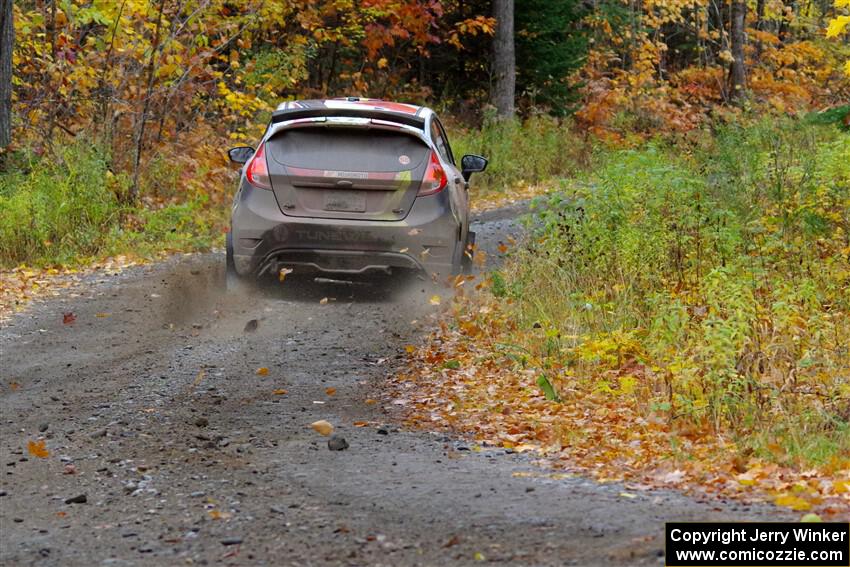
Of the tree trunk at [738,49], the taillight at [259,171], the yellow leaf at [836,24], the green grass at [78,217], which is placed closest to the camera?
the yellow leaf at [836,24]

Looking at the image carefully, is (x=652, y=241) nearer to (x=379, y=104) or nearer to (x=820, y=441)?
(x=379, y=104)

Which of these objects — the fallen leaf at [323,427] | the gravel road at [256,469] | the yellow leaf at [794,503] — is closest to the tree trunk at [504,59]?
the gravel road at [256,469]

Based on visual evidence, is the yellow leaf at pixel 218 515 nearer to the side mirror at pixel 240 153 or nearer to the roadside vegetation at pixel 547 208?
the roadside vegetation at pixel 547 208

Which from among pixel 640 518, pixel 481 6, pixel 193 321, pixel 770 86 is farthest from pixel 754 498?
pixel 770 86

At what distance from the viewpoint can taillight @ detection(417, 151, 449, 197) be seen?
11062 mm

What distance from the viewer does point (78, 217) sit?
49.2 feet

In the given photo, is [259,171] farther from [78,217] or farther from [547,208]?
[78,217]

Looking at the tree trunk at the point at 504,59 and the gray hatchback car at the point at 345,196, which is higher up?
the tree trunk at the point at 504,59

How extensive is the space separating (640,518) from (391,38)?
21820 mm

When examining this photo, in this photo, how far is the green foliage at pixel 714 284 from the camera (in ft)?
24.2

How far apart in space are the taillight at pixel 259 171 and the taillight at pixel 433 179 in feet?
4.72

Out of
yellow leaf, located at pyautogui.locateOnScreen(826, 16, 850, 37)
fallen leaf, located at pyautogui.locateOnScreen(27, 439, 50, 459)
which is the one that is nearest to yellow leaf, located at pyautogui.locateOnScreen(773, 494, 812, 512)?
fallen leaf, located at pyautogui.locateOnScreen(27, 439, 50, 459)

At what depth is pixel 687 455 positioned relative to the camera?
6.64 metres

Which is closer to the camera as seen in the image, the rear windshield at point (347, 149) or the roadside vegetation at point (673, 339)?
the roadside vegetation at point (673, 339)
